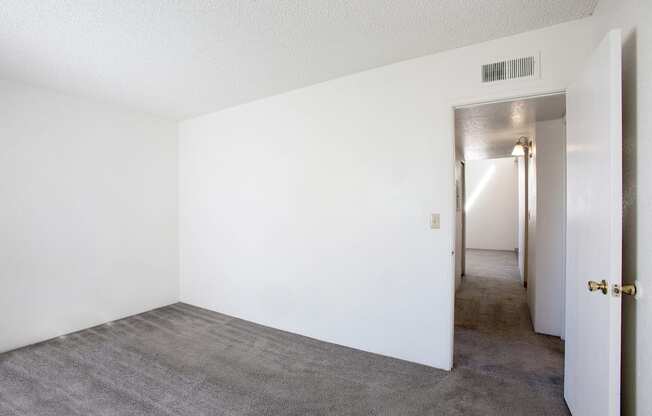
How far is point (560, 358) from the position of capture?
279 cm

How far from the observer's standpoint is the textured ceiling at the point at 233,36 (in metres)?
1.97

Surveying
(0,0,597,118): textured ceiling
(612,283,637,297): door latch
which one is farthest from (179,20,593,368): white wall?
(612,283,637,297): door latch

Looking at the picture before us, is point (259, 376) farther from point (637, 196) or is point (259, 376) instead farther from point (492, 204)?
point (492, 204)

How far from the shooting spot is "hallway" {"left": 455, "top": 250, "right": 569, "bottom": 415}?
219cm

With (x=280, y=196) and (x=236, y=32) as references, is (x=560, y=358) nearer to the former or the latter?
(x=280, y=196)

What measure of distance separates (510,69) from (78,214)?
14.5 ft

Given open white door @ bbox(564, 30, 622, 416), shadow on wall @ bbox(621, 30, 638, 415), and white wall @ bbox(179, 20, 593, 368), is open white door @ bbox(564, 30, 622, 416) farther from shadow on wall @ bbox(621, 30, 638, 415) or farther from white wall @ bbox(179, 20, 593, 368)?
white wall @ bbox(179, 20, 593, 368)

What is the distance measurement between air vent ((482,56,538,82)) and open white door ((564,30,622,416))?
34 centimetres

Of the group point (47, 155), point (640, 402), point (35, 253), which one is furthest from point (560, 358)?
point (47, 155)

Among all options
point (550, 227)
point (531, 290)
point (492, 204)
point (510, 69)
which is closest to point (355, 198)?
point (510, 69)

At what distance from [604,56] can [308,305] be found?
2927mm

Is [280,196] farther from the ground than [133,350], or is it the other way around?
[280,196]

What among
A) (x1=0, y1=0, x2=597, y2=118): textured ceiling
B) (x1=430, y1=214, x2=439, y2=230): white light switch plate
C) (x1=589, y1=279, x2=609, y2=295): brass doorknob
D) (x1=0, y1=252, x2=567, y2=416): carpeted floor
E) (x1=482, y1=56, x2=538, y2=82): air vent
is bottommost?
(x1=0, y1=252, x2=567, y2=416): carpeted floor

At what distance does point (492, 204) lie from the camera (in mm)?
9570
